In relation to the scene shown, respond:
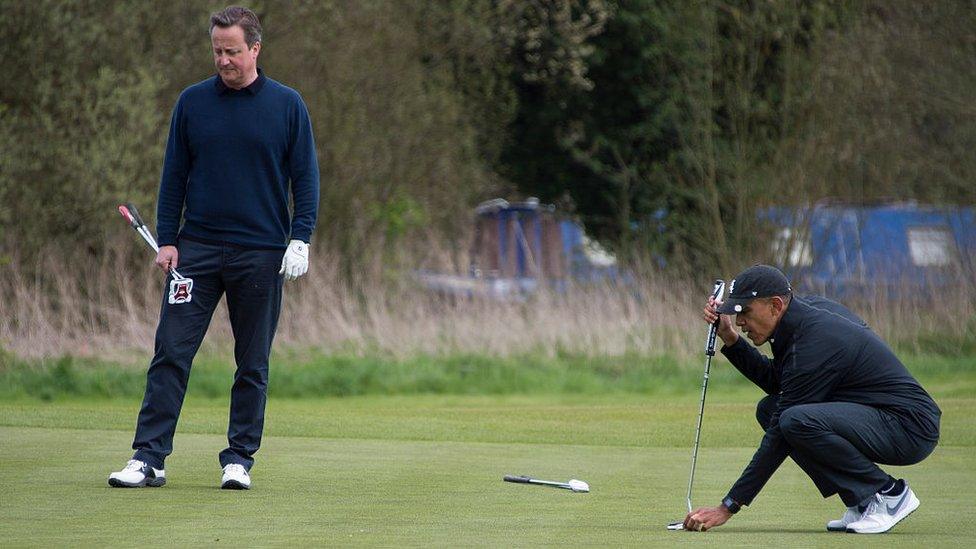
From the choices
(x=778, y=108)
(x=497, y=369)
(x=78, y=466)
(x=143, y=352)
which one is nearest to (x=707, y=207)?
(x=778, y=108)

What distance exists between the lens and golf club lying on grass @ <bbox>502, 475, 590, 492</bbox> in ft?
25.0

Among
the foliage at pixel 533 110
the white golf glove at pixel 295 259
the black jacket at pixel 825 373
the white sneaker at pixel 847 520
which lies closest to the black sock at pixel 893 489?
the white sneaker at pixel 847 520

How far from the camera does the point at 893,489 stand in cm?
648

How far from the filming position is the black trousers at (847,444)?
636 centimetres

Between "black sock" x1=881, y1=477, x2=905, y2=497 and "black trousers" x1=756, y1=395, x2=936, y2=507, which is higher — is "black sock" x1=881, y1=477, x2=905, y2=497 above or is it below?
below

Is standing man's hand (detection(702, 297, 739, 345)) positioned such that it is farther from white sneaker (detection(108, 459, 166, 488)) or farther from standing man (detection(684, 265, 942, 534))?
white sneaker (detection(108, 459, 166, 488))

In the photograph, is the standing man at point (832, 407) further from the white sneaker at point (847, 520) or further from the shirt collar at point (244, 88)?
the shirt collar at point (244, 88)

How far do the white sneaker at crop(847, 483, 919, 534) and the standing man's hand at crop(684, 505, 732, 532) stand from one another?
53 centimetres

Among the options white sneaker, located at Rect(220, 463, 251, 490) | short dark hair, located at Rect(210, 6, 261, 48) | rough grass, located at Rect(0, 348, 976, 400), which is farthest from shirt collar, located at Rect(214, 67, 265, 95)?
rough grass, located at Rect(0, 348, 976, 400)

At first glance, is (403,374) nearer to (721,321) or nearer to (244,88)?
(244,88)

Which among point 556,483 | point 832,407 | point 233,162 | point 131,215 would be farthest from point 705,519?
point 131,215

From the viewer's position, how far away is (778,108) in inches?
928

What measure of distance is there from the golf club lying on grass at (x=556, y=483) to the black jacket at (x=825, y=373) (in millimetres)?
1243

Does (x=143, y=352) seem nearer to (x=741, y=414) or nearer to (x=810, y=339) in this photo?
(x=741, y=414)
